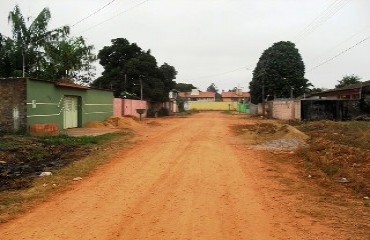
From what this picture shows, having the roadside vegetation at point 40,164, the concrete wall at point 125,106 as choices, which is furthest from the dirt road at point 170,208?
the concrete wall at point 125,106

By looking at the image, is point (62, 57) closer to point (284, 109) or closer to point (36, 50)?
point (36, 50)

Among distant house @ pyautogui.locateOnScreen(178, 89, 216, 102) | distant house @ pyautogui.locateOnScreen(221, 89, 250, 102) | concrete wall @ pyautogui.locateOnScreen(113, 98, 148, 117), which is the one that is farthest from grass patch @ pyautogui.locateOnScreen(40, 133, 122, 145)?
distant house @ pyautogui.locateOnScreen(221, 89, 250, 102)

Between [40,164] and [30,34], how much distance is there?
24.8 meters

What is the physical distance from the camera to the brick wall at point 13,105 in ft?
62.8

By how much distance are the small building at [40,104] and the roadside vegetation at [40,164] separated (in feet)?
9.09

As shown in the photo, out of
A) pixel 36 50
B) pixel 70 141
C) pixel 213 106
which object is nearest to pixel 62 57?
pixel 36 50

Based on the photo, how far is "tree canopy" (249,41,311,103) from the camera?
51281 millimetres

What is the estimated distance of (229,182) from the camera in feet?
29.3

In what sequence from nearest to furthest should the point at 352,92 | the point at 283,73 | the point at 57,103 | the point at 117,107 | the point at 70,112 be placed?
the point at 57,103 → the point at 70,112 → the point at 117,107 → the point at 352,92 → the point at 283,73

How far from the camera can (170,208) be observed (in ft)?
22.0

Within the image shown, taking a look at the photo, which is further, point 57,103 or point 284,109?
point 284,109

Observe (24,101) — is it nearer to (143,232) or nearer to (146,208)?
(146,208)

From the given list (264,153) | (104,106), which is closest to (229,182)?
(264,153)

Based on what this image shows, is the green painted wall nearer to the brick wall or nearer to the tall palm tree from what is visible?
the brick wall
